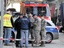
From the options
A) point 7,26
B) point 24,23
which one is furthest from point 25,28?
point 7,26

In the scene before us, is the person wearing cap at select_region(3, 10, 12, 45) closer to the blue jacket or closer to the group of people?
the group of people

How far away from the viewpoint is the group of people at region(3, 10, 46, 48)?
1622 cm

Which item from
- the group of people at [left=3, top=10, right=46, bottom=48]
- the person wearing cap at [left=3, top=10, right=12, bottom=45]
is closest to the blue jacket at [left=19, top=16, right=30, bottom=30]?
the group of people at [left=3, top=10, right=46, bottom=48]

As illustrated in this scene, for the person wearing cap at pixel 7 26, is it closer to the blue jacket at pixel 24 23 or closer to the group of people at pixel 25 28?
the group of people at pixel 25 28

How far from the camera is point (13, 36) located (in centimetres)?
1941

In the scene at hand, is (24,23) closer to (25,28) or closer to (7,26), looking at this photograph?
(25,28)

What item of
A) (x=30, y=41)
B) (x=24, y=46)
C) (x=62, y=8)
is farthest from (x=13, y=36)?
(x=62, y=8)

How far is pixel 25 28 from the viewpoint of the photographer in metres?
16.1

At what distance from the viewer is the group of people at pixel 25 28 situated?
16.2 m

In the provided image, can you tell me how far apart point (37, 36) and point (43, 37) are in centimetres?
53

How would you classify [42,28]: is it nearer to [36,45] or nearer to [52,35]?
[36,45]

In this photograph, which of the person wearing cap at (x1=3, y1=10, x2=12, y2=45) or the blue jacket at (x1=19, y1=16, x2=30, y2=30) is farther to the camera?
the person wearing cap at (x1=3, y1=10, x2=12, y2=45)

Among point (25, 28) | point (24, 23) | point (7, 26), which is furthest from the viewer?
point (7, 26)

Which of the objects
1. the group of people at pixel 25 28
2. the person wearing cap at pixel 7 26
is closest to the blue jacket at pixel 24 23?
the group of people at pixel 25 28
